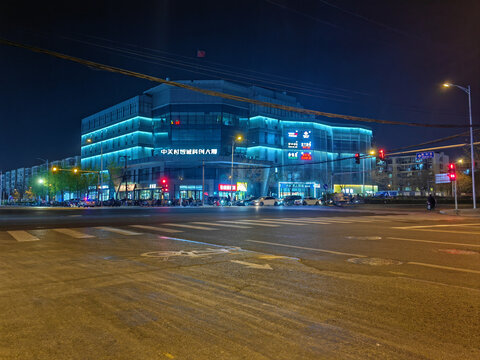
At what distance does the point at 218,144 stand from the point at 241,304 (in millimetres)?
77517

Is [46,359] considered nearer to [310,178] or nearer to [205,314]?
[205,314]

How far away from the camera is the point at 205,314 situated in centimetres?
479

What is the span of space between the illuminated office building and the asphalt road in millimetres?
65048

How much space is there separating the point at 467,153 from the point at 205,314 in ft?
185

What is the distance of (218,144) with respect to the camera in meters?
81.9

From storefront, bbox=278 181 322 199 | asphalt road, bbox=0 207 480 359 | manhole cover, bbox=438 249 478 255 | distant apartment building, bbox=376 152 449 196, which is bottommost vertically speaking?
manhole cover, bbox=438 249 478 255

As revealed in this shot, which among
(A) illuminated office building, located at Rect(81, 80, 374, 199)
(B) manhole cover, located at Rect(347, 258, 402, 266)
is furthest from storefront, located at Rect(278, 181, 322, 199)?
(B) manhole cover, located at Rect(347, 258, 402, 266)

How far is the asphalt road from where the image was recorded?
378 centimetres

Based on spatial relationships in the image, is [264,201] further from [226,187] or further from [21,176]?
[21,176]

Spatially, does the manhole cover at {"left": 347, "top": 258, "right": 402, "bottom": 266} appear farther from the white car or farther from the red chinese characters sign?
the red chinese characters sign

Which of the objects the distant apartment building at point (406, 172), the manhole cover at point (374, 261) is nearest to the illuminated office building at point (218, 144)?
the distant apartment building at point (406, 172)

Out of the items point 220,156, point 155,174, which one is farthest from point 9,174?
point 220,156

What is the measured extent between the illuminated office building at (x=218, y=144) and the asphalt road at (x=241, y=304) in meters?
65.0

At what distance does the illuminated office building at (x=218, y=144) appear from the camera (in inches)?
3083
